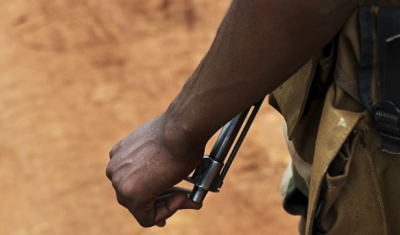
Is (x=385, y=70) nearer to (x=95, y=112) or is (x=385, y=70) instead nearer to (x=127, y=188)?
(x=127, y=188)

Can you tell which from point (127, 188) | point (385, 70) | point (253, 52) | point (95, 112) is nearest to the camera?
point (253, 52)

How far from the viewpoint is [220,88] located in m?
1.10

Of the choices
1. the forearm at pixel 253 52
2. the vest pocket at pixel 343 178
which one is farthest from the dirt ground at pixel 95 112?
the forearm at pixel 253 52

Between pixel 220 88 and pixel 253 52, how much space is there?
9 cm

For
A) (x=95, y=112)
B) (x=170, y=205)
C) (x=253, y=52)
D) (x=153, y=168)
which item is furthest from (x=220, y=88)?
(x=95, y=112)

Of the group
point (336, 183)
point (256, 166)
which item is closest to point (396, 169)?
point (336, 183)

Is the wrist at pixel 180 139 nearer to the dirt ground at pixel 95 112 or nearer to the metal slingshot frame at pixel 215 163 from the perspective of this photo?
the metal slingshot frame at pixel 215 163

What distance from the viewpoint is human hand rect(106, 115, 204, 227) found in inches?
→ 47.6

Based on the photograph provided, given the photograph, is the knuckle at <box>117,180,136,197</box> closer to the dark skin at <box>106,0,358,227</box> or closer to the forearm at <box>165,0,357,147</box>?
the dark skin at <box>106,0,358,227</box>

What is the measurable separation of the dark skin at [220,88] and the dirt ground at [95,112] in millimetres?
1585

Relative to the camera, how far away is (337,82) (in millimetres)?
1186

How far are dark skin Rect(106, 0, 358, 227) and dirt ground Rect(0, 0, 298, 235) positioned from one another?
159 centimetres

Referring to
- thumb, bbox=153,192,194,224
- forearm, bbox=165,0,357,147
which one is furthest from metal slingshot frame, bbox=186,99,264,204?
forearm, bbox=165,0,357,147

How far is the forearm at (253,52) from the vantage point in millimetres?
995
